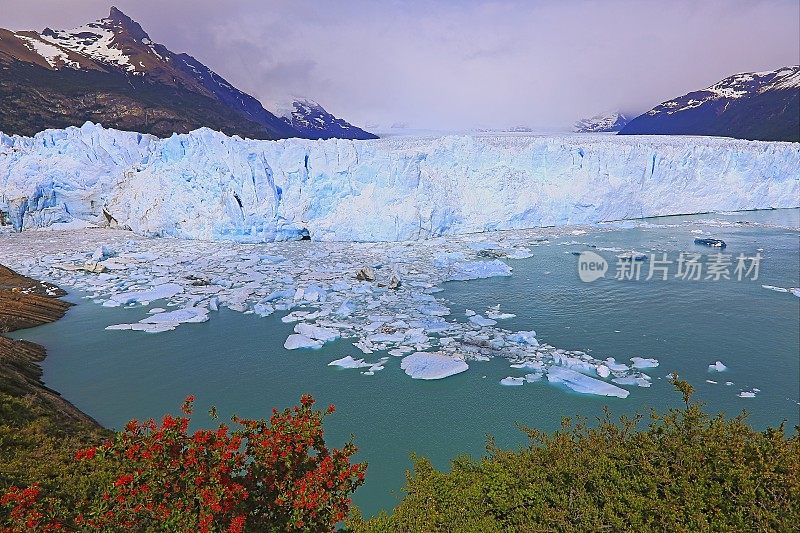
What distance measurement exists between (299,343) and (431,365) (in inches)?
114

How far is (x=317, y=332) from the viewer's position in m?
10.2

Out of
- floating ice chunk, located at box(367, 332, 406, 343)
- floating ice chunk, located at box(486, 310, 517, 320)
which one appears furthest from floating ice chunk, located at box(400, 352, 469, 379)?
floating ice chunk, located at box(486, 310, 517, 320)

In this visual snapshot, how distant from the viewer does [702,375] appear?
8.43 meters

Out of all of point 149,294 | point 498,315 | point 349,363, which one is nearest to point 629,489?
point 349,363

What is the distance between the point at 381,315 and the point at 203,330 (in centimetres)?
405

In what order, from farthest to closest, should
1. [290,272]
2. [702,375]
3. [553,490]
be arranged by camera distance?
[290,272], [702,375], [553,490]

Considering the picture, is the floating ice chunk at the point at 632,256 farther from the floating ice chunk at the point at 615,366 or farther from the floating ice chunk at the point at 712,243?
the floating ice chunk at the point at 615,366

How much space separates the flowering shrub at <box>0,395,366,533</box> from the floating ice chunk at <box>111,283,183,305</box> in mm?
9835

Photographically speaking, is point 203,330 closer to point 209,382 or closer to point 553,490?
point 209,382

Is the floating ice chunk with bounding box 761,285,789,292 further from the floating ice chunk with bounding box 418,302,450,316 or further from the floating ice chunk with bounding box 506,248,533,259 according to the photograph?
the floating ice chunk with bounding box 418,302,450,316

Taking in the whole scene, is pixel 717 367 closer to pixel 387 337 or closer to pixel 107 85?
pixel 387 337

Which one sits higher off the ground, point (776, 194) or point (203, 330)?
point (776, 194)

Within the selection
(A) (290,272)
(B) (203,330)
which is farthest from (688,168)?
(B) (203,330)

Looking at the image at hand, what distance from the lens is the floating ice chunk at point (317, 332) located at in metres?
10.0
